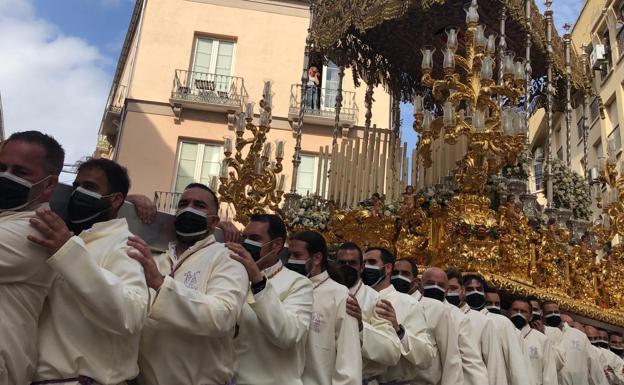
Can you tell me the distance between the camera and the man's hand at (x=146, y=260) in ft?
9.27

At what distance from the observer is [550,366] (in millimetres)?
6770

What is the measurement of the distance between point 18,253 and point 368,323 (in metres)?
2.53

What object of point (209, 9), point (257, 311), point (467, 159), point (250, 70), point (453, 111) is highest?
point (209, 9)

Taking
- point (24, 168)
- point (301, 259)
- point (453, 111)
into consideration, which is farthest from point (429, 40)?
point (24, 168)

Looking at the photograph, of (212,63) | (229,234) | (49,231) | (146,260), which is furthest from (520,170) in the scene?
(212,63)

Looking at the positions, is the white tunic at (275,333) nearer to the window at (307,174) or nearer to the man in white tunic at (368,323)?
the man in white tunic at (368,323)

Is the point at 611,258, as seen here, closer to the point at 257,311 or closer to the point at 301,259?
the point at 301,259

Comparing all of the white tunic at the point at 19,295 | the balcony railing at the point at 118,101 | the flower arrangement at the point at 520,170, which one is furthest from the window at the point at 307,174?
the white tunic at the point at 19,295

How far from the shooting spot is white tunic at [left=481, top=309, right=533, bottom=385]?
5.46m

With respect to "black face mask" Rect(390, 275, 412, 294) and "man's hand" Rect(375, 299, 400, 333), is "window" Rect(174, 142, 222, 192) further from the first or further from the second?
"man's hand" Rect(375, 299, 400, 333)

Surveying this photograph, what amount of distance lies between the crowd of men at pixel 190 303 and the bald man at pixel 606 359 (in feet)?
15.1

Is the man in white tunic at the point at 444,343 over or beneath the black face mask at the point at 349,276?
beneath

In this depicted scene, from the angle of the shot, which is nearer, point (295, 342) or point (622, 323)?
point (295, 342)

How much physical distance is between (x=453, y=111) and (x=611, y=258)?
436cm
